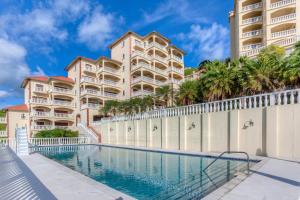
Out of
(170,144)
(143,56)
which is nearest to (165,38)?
(143,56)

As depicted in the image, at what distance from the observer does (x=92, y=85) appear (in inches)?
1478

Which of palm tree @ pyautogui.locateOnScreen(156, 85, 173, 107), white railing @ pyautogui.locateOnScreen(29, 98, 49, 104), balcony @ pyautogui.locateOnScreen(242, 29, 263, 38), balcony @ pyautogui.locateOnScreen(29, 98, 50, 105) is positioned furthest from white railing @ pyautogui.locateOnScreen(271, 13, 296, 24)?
white railing @ pyautogui.locateOnScreen(29, 98, 49, 104)

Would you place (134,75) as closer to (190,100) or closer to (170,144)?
(190,100)

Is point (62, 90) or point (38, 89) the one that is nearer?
point (38, 89)

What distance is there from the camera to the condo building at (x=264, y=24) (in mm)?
26469

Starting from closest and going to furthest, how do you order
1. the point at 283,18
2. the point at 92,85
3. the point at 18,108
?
the point at 283,18 < the point at 18,108 < the point at 92,85

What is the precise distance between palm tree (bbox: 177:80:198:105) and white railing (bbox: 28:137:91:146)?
549 inches

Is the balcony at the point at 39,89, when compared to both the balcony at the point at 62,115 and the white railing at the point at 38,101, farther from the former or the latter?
the balcony at the point at 62,115

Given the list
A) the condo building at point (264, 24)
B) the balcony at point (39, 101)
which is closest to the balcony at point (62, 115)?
the balcony at point (39, 101)

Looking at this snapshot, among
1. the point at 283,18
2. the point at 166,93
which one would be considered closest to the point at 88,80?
the point at 166,93

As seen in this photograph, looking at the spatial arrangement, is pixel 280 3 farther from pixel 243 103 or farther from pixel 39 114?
pixel 39 114

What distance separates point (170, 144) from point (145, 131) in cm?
366

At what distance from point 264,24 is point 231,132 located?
2138 cm

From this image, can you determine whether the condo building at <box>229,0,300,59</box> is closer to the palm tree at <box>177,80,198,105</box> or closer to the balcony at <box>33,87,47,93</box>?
the palm tree at <box>177,80,198,105</box>
